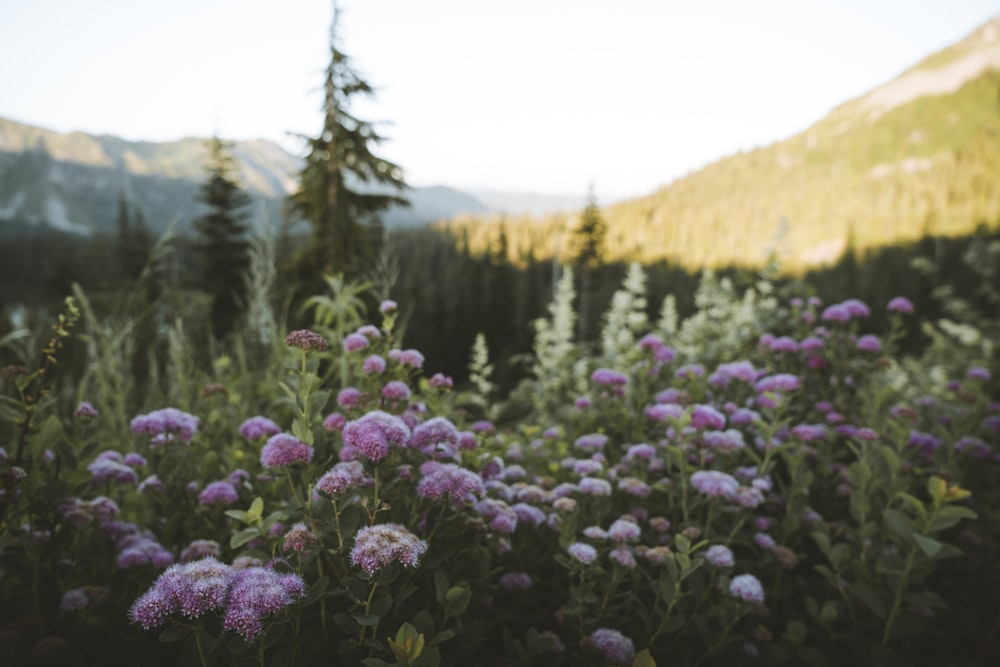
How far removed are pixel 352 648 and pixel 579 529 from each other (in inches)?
52.3

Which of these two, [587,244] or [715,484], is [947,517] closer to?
[715,484]

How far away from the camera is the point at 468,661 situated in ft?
5.47

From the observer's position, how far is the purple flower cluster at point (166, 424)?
200 cm

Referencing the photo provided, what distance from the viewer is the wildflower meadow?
133cm

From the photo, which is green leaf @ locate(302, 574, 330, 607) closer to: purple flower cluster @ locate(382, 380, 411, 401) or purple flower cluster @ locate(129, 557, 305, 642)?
purple flower cluster @ locate(129, 557, 305, 642)

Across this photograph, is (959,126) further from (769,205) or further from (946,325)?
(946,325)

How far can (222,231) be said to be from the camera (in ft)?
90.4

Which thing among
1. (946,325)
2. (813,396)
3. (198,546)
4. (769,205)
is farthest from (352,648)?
(769,205)

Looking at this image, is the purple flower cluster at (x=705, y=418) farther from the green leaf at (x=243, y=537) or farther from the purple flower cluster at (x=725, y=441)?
the green leaf at (x=243, y=537)

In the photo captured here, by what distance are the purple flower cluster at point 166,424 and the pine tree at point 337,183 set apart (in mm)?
11250

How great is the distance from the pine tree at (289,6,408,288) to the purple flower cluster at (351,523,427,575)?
12.4 m

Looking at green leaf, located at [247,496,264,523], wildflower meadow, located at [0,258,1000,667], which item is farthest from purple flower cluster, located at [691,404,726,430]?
green leaf, located at [247,496,264,523]

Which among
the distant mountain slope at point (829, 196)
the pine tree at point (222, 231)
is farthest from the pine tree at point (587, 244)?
the distant mountain slope at point (829, 196)

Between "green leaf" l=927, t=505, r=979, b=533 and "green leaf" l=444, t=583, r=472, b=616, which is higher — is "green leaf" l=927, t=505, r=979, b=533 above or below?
above
